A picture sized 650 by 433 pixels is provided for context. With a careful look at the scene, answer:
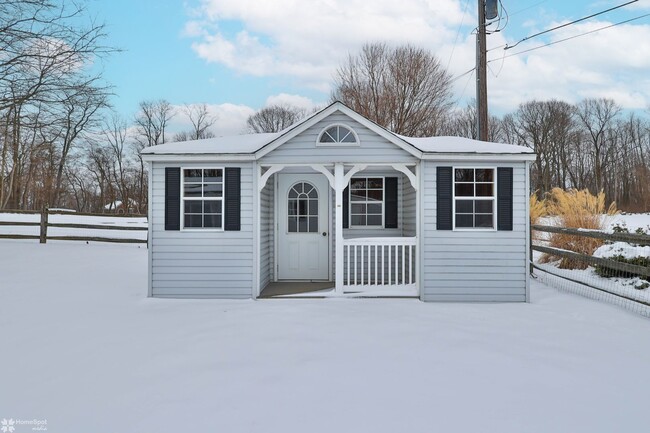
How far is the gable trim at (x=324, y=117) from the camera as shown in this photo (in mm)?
7016

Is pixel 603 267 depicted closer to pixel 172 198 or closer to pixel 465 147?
pixel 465 147

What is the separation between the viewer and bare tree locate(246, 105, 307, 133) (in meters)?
34.3

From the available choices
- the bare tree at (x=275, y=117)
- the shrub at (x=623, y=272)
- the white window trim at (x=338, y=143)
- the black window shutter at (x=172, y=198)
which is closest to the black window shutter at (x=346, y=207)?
the white window trim at (x=338, y=143)

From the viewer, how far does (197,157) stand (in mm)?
7117

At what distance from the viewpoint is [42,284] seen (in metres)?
8.23

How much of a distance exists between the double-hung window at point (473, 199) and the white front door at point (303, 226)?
2696mm

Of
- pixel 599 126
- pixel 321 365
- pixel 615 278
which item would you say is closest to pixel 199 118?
pixel 615 278

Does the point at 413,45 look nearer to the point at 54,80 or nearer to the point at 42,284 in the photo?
the point at 54,80

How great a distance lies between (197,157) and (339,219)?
2763 mm

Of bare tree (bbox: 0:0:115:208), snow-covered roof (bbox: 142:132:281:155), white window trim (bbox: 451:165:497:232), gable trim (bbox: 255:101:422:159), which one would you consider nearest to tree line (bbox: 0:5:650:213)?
bare tree (bbox: 0:0:115:208)

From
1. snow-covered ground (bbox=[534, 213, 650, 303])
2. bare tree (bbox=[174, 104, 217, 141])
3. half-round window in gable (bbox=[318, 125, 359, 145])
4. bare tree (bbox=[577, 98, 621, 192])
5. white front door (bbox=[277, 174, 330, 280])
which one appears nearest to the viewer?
snow-covered ground (bbox=[534, 213, 650, 303])

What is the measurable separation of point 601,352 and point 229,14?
12737 millimetres

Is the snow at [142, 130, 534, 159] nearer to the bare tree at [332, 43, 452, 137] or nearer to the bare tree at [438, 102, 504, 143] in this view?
the bare tree at [332, 43, 452, 137]

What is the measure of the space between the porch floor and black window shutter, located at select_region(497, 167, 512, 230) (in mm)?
3407
